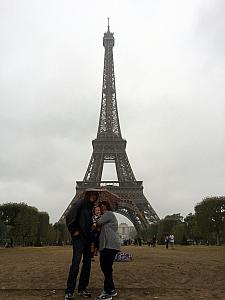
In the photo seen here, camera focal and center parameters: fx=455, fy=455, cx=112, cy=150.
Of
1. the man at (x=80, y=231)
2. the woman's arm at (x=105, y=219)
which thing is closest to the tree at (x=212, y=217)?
the man at (x=80, y=231)

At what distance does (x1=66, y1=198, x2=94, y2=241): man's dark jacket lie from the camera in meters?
8.57

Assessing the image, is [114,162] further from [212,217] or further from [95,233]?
[95,233]

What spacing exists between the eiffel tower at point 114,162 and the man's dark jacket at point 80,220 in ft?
253

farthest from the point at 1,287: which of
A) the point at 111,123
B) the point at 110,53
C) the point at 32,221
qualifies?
the point at 110,53

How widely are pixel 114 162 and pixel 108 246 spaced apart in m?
90.4

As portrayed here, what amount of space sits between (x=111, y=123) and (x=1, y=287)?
90576 millimetres

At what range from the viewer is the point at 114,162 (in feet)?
324

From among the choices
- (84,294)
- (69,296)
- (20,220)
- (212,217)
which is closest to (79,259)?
(84,294)

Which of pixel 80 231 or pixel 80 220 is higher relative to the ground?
pixel 80 220

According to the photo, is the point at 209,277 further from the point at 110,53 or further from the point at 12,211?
the point at 110,53

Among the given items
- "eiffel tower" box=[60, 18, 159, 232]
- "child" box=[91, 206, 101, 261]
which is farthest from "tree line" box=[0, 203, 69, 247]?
"child" box=[91, 206, 101, 261]

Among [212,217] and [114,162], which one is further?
[114,162]

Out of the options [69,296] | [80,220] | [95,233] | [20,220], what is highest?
[20,220]

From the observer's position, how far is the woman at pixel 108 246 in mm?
8203
